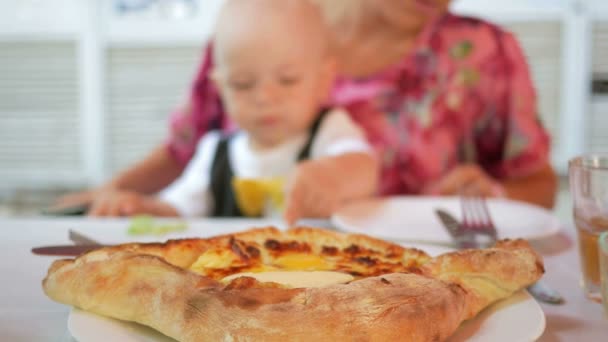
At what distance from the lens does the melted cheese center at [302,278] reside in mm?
457

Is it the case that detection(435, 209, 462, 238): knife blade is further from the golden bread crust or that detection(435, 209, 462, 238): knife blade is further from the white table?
the golden bread crust

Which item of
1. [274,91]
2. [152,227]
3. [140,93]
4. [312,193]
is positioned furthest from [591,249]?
[140,93]

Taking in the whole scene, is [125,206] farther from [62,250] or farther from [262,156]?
[62,250]

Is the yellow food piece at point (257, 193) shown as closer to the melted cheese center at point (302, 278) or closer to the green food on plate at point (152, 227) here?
the green food on plate at point (152, 227)

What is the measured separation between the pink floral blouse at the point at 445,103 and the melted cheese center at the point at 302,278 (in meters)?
0.90

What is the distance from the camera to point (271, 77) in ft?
3.79

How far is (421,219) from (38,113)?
102 inches

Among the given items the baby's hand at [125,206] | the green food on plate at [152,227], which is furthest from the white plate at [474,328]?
the baby's hand at [125,206]

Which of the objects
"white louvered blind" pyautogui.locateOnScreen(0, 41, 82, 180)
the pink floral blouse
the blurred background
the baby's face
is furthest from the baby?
"white louvered blind" pyautogui.locateOnScreen(0, 41, 82, 180)

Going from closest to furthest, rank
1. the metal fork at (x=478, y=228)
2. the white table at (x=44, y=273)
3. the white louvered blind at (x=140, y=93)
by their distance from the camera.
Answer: the white table at (x=44, y=273) → the metal fork at (x=478, y=228) → the white louvered blind at (x=140, y=93)

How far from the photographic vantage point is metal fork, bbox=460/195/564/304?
59 centimetres

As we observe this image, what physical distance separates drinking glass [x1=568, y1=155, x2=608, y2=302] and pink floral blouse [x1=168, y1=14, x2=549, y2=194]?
2.50 ft

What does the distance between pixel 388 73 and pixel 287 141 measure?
272mm

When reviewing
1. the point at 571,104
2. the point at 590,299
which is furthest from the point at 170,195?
the point at 571,104
